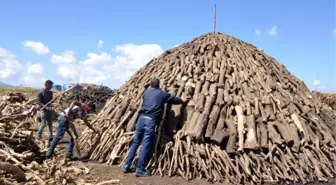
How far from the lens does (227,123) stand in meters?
8.86

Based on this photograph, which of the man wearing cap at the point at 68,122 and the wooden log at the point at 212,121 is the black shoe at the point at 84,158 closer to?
the man wearing cap at the point at 68,122

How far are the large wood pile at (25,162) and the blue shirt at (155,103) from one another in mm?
1770

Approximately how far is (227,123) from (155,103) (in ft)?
5.71

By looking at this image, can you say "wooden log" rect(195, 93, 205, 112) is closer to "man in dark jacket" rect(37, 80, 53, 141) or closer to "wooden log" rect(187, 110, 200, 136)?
"wooden log" rect(187, 110, 200, 136)

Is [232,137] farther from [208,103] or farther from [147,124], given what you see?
[147,124]

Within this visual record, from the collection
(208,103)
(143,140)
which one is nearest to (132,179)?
(143,140)

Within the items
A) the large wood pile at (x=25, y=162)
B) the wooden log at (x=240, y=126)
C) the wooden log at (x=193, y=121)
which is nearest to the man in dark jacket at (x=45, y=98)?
the large wood pile at (x=25, y=162)

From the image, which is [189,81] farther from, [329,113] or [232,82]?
[329,113]

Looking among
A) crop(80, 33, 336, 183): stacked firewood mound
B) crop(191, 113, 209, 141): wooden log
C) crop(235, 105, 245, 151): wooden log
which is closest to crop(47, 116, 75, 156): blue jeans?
crop(80, 33, 336, 183): stacked firewood mound

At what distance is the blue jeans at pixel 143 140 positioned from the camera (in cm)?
814

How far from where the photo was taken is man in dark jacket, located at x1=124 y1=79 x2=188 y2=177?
26.9ft

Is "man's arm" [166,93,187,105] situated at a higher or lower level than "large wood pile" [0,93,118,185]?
higher

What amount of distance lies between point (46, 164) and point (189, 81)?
3873mm

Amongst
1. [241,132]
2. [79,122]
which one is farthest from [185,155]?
[79,122]
